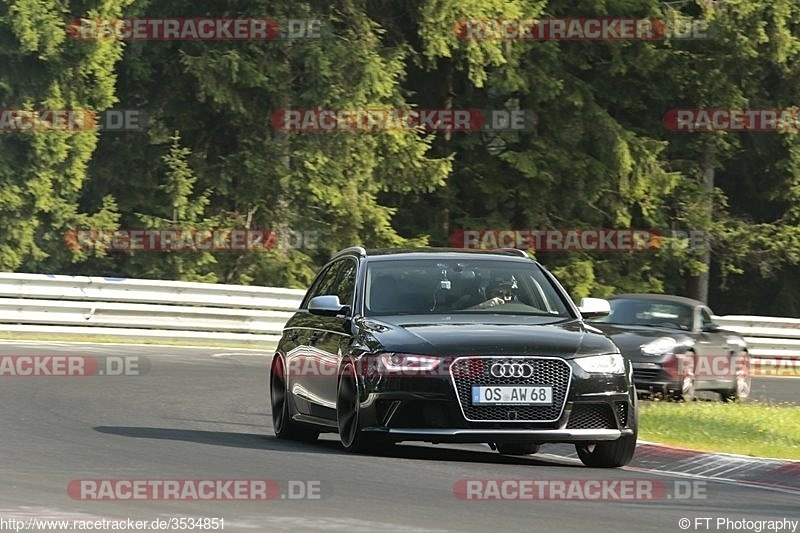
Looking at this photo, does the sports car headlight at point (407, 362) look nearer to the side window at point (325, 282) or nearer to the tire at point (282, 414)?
the tire at point (282, 414)

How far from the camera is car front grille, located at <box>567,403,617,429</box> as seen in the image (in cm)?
1237

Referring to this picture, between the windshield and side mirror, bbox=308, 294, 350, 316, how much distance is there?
9.69 meters

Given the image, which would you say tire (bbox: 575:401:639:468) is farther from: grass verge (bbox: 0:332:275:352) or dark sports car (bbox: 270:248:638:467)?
grass verge (bbox: 0:332:275:352)

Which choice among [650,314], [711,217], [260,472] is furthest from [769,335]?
[260,472]

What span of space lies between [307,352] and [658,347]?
8.61 meters

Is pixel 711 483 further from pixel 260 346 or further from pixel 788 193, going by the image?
pixel 788 193

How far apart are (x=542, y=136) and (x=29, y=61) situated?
36.5ft

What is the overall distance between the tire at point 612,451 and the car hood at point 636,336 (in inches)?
344

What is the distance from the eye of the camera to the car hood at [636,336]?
71.4 ft

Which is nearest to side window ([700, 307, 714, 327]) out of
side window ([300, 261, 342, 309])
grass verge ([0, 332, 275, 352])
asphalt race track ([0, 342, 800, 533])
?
asphalt race track ([0, 342, 800, 533])

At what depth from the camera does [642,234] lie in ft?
123

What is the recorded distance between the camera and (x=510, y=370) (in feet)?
40.0

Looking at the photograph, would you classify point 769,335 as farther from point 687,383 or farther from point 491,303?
point 491,303

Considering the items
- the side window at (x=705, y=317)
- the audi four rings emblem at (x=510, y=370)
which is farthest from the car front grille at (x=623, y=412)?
the side window at (x=705, y=317)
